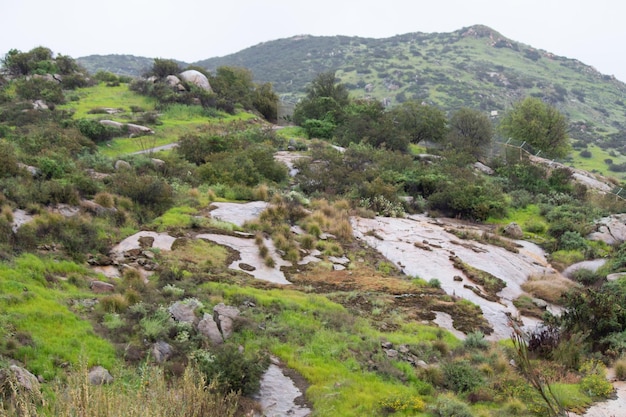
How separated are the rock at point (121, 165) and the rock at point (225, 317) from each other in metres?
10.9

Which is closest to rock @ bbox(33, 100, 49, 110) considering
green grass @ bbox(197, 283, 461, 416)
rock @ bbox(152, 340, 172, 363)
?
green grass @ bbox(197, 283, 461, 416)

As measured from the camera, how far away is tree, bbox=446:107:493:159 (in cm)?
3578

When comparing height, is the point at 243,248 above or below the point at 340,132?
below

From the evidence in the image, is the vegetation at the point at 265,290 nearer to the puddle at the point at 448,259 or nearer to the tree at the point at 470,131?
the puddle at the point at 448,259

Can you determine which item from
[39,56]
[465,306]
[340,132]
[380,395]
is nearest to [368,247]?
[465,306]

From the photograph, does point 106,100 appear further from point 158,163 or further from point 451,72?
point 451,72

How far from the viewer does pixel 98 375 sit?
6.36 metres

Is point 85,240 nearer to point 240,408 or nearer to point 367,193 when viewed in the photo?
point 240,408

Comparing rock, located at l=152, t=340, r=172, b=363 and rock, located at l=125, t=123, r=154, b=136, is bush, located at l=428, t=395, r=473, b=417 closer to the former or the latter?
rock, located at l=152, t=340, r=172, b=363

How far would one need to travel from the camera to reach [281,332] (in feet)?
29.9

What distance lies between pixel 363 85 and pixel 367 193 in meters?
80.6

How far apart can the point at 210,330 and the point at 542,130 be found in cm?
3716

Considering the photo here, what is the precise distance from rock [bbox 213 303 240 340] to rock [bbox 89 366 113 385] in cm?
236

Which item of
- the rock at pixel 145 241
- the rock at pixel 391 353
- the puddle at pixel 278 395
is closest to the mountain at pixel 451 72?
the rock at pixel 145 241
